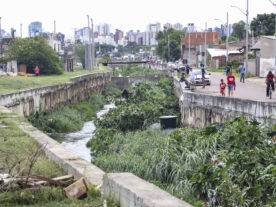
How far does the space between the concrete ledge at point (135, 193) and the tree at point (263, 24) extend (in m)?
82.9

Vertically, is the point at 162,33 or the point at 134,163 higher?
the point at 162,33

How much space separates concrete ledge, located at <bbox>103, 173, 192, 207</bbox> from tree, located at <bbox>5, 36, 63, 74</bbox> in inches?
1945

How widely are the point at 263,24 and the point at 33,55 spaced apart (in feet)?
167

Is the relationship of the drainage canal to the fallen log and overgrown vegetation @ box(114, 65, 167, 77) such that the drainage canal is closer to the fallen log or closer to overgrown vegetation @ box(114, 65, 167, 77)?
the fallen log

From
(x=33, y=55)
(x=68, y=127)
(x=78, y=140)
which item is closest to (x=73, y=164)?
(x=78, y=140)

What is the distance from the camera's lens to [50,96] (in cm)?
3816

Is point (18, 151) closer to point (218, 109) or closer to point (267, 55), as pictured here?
point (218, 109)

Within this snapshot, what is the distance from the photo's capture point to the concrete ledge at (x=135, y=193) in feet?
20.1

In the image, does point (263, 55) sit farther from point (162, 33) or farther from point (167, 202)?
point (162, 33)

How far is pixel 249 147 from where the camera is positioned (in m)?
12.6

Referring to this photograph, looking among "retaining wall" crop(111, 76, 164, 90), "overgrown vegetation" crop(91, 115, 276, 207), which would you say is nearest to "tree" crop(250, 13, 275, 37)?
"retaining wall" crop(111, 76, 164, 90)

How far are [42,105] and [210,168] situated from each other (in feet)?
84.0

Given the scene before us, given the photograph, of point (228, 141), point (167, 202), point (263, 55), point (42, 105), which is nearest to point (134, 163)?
point (228, 141)

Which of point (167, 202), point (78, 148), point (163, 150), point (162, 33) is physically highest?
point (162, 33)
